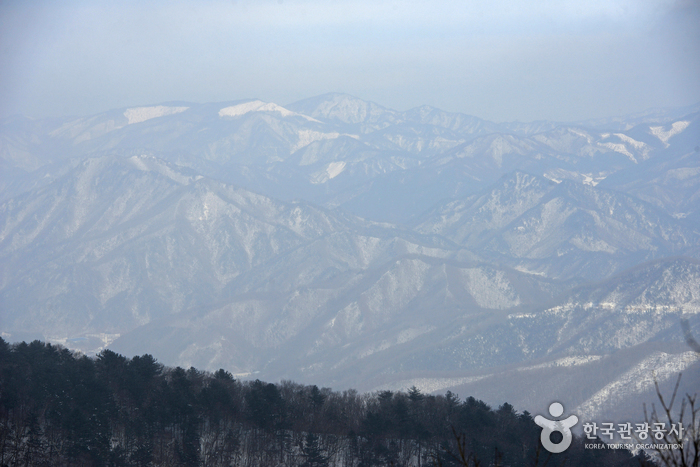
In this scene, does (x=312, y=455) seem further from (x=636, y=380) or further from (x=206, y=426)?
(x=636, y=380)

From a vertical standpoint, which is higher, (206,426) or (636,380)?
(636,380)

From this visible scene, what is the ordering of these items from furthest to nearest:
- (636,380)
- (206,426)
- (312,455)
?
(636,380) < (206,426) < (312,455)

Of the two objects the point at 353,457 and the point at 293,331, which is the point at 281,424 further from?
the point at 293,331

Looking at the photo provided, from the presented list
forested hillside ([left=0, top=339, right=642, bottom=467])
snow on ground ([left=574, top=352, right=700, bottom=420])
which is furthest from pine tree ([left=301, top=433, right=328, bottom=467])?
snow on ground ([left=574, top=352, right=700, bottom=420])

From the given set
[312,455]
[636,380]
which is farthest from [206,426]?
[636,380]

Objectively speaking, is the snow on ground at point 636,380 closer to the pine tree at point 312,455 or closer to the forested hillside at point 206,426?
the forested hillside at point 206,426

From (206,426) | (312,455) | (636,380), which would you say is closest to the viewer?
(312,455)

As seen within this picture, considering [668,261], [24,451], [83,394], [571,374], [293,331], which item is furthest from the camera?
[293,331]

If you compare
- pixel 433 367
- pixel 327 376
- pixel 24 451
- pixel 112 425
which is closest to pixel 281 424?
pixel 112 425

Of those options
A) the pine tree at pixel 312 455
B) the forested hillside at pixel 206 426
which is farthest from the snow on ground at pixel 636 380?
the pine tree at pixel 312 455
